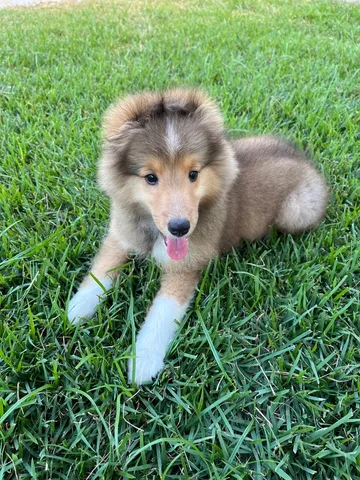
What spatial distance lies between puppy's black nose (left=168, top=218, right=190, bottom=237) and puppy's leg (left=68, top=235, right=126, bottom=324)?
595 mm

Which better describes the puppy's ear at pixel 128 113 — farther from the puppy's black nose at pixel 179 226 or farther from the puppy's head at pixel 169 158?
the puppy's black nose at pixel 179 226

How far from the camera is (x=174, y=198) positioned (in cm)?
203

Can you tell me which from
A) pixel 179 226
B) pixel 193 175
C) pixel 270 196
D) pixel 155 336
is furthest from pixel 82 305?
pixel 270 196

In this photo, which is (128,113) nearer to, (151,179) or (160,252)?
(151,179)

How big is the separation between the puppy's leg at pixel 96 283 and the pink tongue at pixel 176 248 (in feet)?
1.28

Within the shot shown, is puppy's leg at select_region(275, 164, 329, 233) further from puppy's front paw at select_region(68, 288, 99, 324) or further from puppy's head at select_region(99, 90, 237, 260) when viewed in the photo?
puppy's front paw at select_region(68, 288, 99, 324)

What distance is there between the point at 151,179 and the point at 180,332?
2.72 ft

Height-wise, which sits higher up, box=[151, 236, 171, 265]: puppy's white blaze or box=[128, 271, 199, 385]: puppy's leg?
box=[151, 236, 171, 265]: puppy's white blaze

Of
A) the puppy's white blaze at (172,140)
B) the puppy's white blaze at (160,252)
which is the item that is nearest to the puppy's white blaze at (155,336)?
the puppy's white blaze at (160,252)

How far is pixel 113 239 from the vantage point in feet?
8.41

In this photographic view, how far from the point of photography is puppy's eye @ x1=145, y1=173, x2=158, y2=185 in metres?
2.12

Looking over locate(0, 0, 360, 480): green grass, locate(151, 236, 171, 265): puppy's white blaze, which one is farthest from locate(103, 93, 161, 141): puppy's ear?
locate(0, 0, 360, 480): green grass

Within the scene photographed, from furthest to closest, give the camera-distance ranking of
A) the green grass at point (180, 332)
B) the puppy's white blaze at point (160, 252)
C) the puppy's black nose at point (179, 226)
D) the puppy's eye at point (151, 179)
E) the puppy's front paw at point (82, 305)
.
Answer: the puppy's white blaze at point (160, 252)
the puppy's front paw at point (82, 305)
the puppy's eye at point (151, 179)
the puppy's black nose at point (179, 226)
the green grass at point (180, 332)

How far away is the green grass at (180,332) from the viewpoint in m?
1.76
